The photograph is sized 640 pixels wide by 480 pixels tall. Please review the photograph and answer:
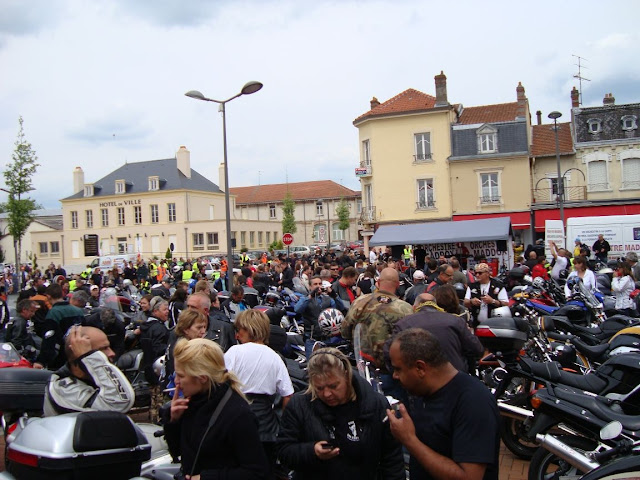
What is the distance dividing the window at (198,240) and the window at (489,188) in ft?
103

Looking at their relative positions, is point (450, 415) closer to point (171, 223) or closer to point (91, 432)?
point (91, 432)

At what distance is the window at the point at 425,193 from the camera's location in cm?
4012

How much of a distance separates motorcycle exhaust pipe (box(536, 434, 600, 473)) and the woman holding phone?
1185 mm

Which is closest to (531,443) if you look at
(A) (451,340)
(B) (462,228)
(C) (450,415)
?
(A) (451,340)

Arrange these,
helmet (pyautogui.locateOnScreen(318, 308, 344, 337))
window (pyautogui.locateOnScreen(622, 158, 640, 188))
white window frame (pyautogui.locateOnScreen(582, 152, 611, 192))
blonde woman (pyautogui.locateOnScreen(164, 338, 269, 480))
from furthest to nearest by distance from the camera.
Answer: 1. white window frame (pyautogui.locateOnScreen(582, 152, 611, 192))
2. window (pyautogui.locateOnScreen(622, 158, 640, 188))
3. helmet (pyautogui.locateOnScreen(318, 308, 344, 337))
4. blonde woman (pyautogui.locateOnScreen(164, 338, 269, 480))

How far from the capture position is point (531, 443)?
5.82 m

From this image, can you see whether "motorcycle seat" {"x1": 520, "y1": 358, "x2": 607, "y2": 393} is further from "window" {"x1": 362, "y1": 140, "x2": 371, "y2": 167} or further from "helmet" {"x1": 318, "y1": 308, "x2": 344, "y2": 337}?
"window" {"x1": 362, "y1": 140, "x2": 371, "y2": 167}

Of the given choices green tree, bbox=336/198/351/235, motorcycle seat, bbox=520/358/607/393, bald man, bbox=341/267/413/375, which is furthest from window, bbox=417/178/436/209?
Result: motorcycle seat, bbox=520/358/607/393

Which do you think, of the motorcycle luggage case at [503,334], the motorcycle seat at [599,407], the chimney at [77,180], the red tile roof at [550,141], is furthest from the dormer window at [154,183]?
the motorcycle seat at [599,407]

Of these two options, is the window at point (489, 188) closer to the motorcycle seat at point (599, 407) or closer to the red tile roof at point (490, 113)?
the red tile roof at point (490, 113)

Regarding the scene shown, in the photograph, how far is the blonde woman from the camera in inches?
122

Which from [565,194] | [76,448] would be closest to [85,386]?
[76,448]

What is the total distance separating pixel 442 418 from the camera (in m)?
2.72

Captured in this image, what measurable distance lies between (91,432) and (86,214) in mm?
68106
